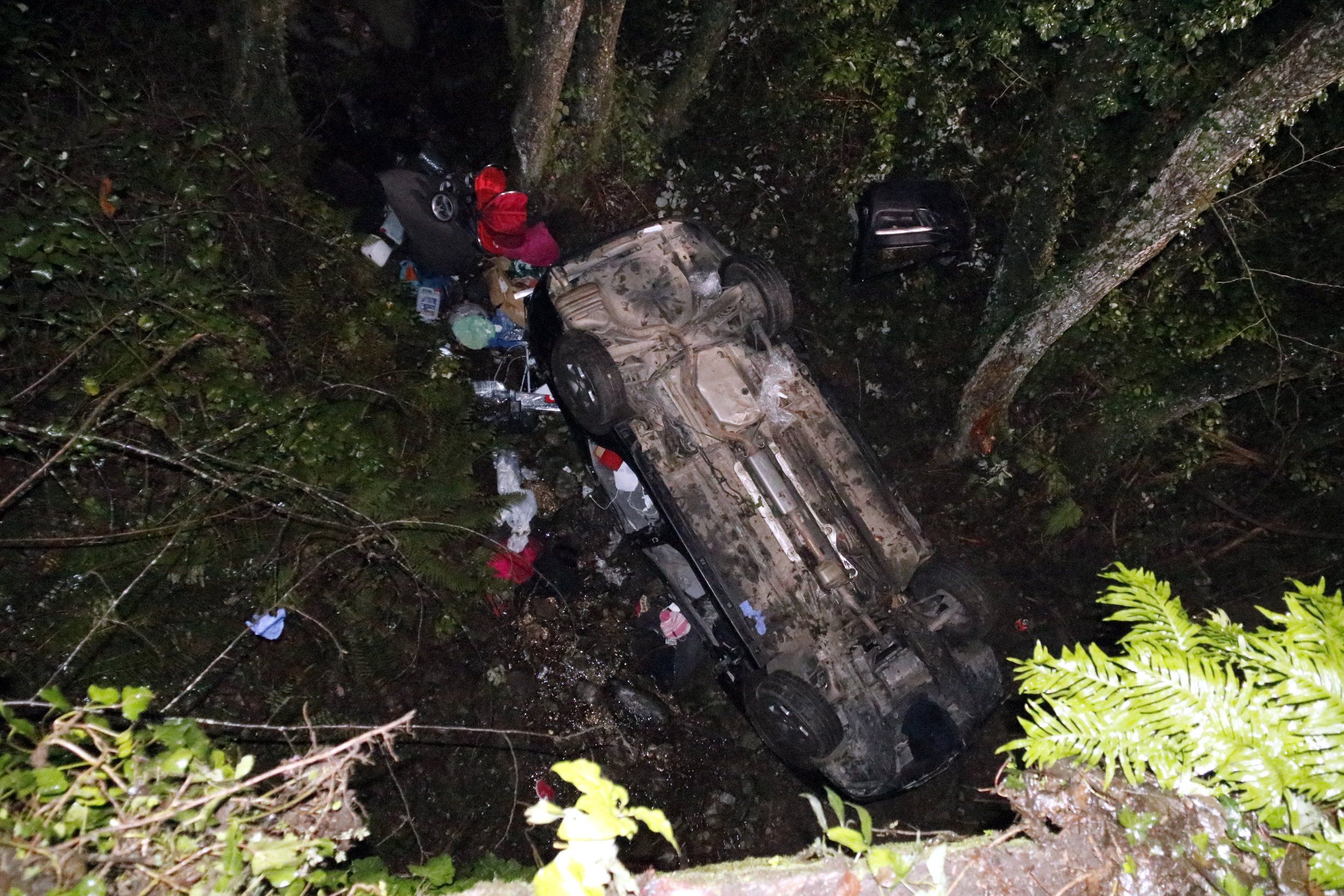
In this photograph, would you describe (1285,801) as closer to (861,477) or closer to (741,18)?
(861,477)

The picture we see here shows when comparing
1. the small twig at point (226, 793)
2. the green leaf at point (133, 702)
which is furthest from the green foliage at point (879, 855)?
the green leaf at point (133, 702)

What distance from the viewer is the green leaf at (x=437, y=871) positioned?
204 centimetres

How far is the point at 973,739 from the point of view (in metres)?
4.68

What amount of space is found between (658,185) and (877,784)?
17.2 feet

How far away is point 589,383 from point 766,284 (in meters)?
1.45

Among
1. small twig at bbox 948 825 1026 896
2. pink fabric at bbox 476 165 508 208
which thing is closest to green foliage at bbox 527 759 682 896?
small twig at bbox 948 825 1026 896

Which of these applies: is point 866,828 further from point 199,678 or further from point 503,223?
point 503,223

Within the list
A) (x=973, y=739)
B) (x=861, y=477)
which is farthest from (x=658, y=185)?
(x=973, y=739)

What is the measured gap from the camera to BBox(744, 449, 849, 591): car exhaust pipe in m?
4.48

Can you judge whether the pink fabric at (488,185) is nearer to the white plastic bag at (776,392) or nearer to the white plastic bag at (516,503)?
the white plastic bag at (516,503)

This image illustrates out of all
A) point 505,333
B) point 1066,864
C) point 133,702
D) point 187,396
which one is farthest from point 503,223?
point 1066,864

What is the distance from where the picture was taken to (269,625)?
4.49 meters

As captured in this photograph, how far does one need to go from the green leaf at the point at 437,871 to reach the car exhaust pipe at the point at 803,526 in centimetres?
281

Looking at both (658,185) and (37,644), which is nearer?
(37,644)
